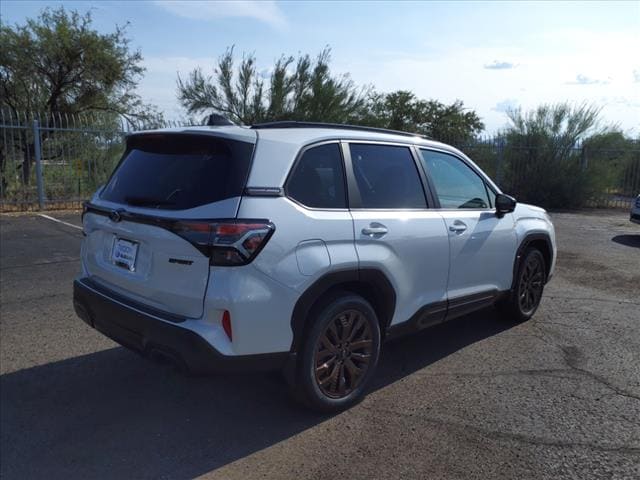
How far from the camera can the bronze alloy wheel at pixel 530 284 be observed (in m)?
5.41

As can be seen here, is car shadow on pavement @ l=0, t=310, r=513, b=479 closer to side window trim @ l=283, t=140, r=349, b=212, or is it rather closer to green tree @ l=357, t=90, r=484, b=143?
side window trim @ l=283, t=140, r=349, b=212

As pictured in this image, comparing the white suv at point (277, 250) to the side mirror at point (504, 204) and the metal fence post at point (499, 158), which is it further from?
the metal fence post at point (499, 158)

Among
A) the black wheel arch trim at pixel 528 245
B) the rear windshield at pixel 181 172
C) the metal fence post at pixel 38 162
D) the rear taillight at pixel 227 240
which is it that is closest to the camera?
the rear taillight at pixel 227 240

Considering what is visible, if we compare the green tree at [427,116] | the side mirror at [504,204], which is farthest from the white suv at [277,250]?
the green tree at [427,116]

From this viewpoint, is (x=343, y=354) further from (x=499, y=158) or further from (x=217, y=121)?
(x=499, y=158)

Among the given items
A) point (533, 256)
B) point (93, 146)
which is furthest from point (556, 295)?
point (93, 146)

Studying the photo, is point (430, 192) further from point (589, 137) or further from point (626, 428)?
point (589, 137)

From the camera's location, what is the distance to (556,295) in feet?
22.1

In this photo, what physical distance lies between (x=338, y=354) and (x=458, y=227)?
1.56 meters

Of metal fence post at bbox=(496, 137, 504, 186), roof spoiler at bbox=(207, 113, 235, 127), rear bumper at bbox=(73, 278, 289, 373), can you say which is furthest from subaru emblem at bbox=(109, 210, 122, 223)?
metal fence post at bbox=(496, 137, 504, 186)

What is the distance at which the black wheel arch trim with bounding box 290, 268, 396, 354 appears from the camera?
3223 millimetres

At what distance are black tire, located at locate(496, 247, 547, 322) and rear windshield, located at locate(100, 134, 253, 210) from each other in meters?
3.29

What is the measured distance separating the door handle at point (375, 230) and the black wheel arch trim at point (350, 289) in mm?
240

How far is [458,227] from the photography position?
439 centimetres
